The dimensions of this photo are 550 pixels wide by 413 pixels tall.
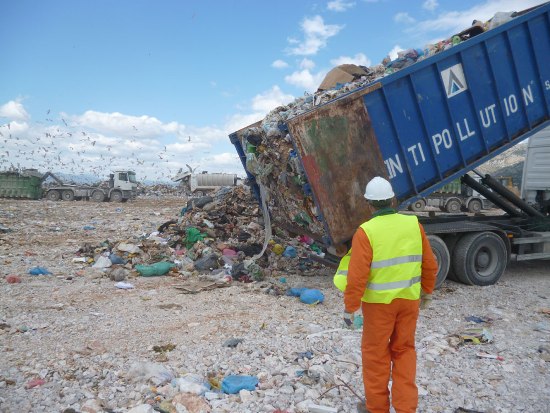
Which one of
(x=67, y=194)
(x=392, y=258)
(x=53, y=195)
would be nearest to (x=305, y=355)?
(x=392, y=258)

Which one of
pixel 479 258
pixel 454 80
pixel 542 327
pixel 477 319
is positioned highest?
pixel 454 80

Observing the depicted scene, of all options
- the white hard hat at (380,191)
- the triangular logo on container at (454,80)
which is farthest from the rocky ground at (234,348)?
the triangular logo on container at (454,80)

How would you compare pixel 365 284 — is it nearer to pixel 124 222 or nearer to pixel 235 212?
pixel 235 212

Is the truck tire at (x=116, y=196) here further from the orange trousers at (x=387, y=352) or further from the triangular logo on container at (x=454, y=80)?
the orange trousers at (x=387, y=352)

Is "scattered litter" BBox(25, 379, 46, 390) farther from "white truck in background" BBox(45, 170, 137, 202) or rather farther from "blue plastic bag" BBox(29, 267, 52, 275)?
"white truck in background" BBox(45, 170, 137, 202)

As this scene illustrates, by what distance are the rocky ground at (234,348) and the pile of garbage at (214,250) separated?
454mm

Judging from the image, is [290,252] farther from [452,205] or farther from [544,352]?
[452,205]

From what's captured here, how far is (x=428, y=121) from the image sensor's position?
15.8ft

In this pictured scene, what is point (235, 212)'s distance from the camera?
8797 millimetres

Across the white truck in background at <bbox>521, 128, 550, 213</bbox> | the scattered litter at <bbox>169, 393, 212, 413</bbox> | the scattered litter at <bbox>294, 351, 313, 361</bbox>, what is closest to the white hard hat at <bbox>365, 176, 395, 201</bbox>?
the scattered litter at <bbox>294, 351, 313, 361</bbox>

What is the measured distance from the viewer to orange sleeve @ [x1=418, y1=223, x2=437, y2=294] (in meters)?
Result: 2.50

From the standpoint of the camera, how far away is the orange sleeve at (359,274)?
2314 millimetres

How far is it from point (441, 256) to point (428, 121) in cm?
175

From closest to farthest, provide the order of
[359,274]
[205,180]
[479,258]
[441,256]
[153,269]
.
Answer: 1. [359,274]
2. [441,256]
3. [479,258]
4. [153,269]
5. [205,180]
